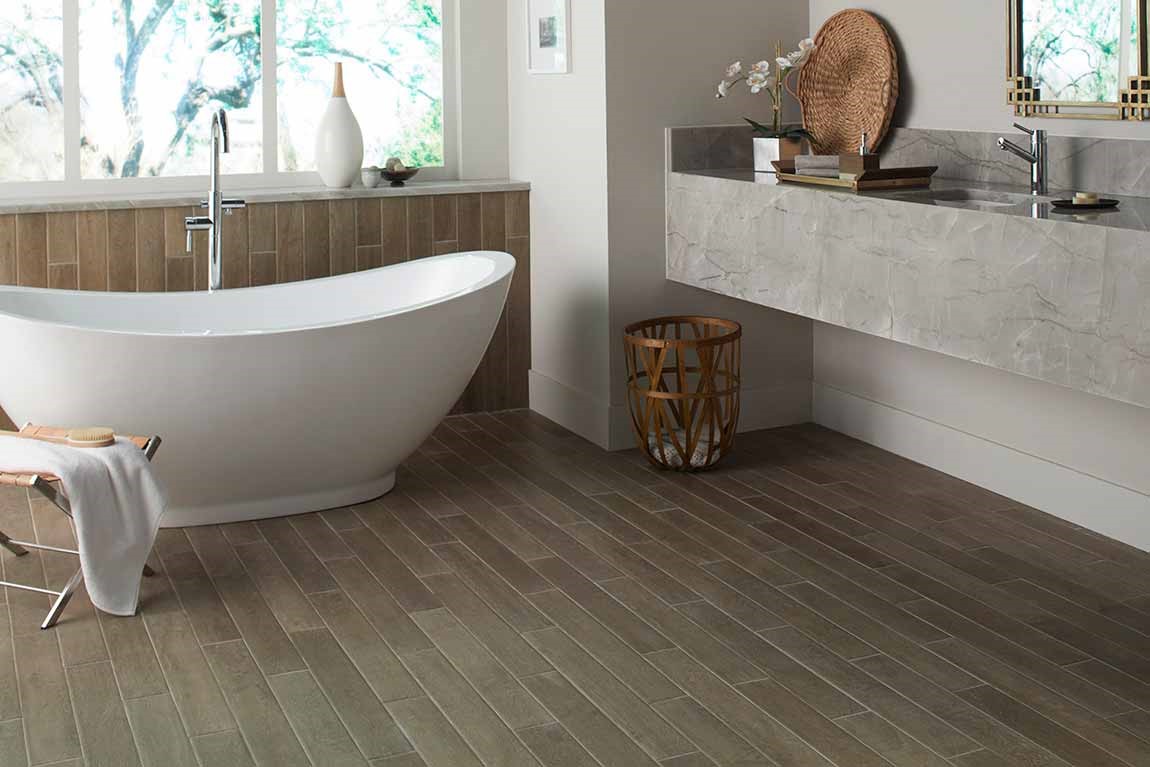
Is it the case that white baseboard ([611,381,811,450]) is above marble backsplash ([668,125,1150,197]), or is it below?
below

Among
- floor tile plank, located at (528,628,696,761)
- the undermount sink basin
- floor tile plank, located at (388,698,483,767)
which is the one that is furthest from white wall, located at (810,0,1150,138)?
floor tile plank, located at (388,698,483,767)

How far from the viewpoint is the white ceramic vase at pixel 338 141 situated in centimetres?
511

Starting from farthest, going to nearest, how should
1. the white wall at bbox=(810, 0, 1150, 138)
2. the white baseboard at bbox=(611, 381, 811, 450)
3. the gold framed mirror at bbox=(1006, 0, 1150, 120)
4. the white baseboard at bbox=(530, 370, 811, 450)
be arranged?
the white baseboard at bbox=(611, 381, 811, 450)
the white baseboard at bbox=(530, 370, 811, 450)
the white wall at bbox=(810, 0, 1150, 138)
the gold framed mirror at bbox=(1006, 0, 1150, 120)

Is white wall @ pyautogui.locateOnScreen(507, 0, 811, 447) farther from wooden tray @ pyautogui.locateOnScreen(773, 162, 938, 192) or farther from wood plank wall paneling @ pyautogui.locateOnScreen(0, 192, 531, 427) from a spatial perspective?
wooden tray @ pyautogui.locateOnScreen(773, 162, 938, 192)

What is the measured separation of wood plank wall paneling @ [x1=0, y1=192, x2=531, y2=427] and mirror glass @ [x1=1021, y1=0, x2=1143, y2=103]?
2.15 metres

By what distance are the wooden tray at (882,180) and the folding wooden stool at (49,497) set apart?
206 centimetres

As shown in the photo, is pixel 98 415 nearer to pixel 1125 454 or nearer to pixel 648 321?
pixel 648 321

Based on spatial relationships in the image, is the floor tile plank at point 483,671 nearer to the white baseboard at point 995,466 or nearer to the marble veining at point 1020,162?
the white baseboard at point 995,466

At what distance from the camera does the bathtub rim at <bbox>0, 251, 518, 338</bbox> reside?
3652 millimetres

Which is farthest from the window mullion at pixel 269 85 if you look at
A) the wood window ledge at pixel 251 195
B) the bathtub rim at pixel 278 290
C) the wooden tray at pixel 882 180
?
the wooden tray at pixel 882 180

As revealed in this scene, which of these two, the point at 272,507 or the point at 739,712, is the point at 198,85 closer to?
the point at 272,507

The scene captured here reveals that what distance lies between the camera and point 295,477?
4066 mm

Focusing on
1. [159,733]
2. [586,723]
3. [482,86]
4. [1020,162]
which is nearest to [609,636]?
[586,723]

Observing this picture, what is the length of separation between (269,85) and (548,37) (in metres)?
1.10
